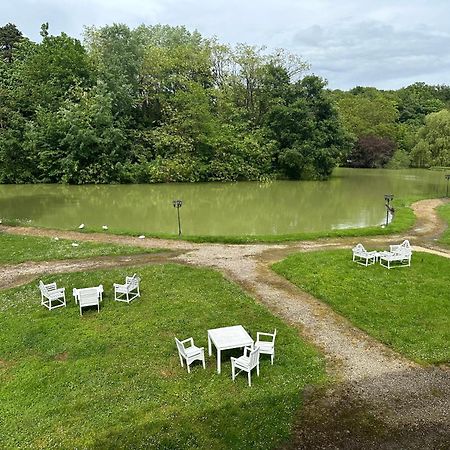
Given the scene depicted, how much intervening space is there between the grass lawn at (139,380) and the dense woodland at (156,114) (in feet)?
110

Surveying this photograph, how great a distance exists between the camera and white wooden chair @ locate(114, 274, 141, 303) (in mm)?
13047

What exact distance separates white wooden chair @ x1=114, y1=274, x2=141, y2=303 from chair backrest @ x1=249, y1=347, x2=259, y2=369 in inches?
216

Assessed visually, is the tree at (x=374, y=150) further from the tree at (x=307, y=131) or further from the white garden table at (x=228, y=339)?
the white garden table at (x=228, y=339)

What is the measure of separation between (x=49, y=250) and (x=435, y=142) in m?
55.7

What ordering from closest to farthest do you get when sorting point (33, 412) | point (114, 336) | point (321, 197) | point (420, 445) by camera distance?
point (420, 445) → point (33, 412) → point (114, 336) → point (321, 197)

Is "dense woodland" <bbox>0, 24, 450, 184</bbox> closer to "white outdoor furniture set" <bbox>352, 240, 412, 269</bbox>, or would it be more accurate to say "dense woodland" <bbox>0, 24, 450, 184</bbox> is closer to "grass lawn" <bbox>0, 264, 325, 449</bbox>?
"white outdoor furniture set" <bbox>352, 240, 412, 269</bbox>

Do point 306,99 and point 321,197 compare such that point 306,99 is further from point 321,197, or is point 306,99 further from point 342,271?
point 342,271

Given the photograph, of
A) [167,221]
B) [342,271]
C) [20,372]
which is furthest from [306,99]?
[20,372]

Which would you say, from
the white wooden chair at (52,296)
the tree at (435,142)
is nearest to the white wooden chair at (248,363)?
the white wooden chair at (52,296)

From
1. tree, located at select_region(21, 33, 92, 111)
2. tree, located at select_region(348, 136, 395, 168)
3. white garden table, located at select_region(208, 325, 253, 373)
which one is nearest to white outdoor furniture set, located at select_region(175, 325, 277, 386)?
white garden table, located at select_region(208, 325, 253, 373)

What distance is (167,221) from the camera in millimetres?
27125

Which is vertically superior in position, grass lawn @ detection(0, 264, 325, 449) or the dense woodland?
the dense woodland

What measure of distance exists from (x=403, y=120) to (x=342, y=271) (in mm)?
78399

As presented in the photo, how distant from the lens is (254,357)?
8828mm
